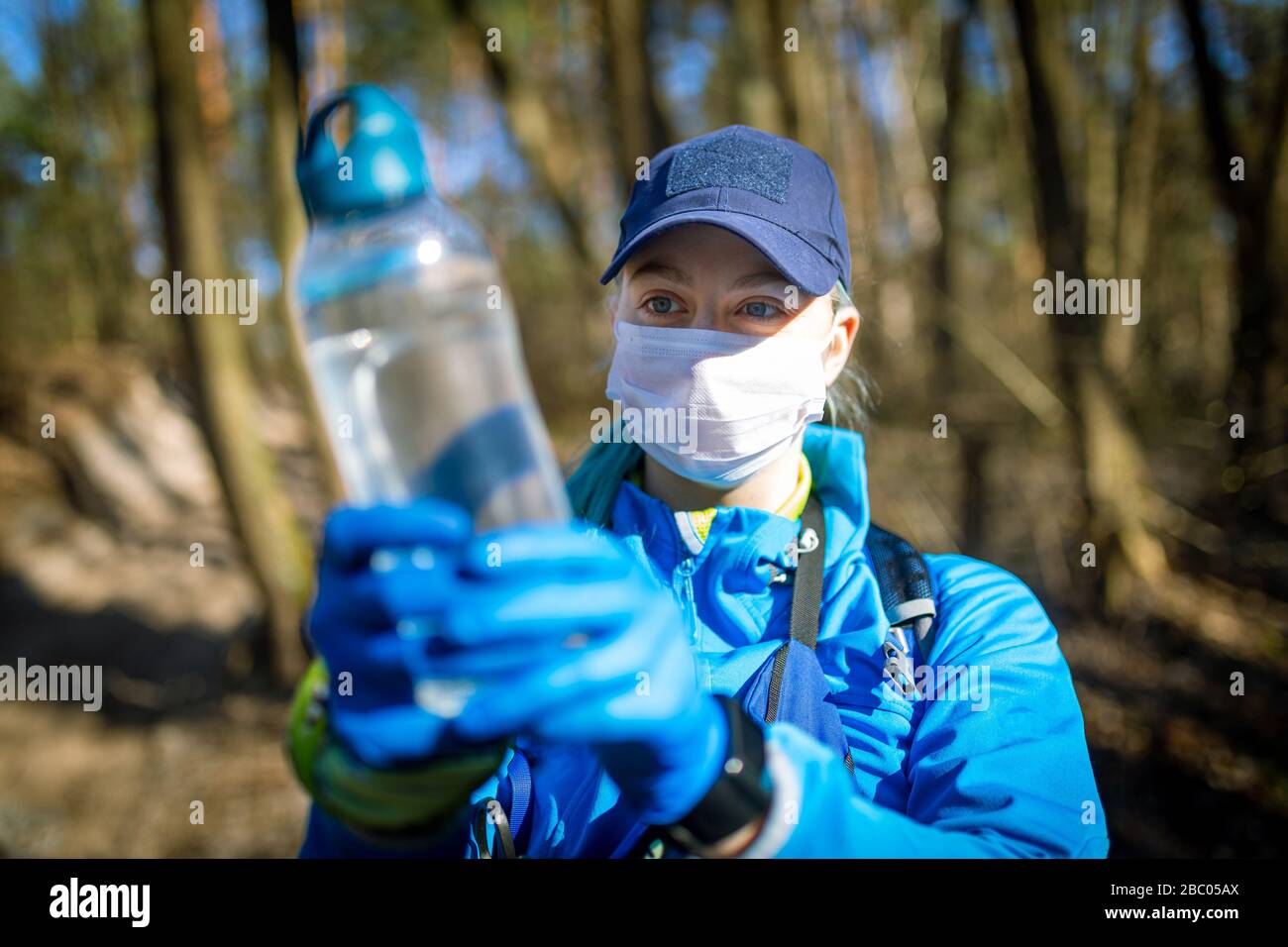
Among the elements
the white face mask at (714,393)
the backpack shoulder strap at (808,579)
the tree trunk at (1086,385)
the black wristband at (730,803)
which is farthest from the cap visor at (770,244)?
the tree trunk at (1086,385)

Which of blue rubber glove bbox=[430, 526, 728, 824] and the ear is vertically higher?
the ear

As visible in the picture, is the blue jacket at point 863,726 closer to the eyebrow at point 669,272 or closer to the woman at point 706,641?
the woman at point 706,641

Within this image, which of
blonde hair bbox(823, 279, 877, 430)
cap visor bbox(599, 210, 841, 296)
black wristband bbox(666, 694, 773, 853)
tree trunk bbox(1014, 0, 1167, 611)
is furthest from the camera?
tree trunk bbox(1014, 0, 1167, 611)

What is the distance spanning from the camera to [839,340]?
1896 millimetres

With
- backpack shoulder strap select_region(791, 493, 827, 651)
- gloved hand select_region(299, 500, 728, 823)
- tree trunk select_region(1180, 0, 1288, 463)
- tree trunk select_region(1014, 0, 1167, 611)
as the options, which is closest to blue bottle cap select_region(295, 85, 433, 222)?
gloved hand select_region(299, 500, 728, 823)

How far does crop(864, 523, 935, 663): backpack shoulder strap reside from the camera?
64.4 inches

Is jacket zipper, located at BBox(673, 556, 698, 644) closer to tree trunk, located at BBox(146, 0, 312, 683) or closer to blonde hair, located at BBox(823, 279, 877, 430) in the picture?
blonde hair, located at BBox(823, 279, 877, 430)

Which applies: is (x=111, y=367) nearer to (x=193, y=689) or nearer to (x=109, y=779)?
(x=193, y=689)

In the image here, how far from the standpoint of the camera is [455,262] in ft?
4.33

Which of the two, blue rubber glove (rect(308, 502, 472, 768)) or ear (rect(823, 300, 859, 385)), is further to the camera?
ear (rect(823, 300, 859, 385))

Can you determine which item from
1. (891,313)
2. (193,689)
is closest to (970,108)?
(891,313)

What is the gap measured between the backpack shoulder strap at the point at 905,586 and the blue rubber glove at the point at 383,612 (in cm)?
92

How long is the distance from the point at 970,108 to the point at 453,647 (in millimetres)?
16257

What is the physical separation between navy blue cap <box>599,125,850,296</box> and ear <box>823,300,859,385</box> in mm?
147
